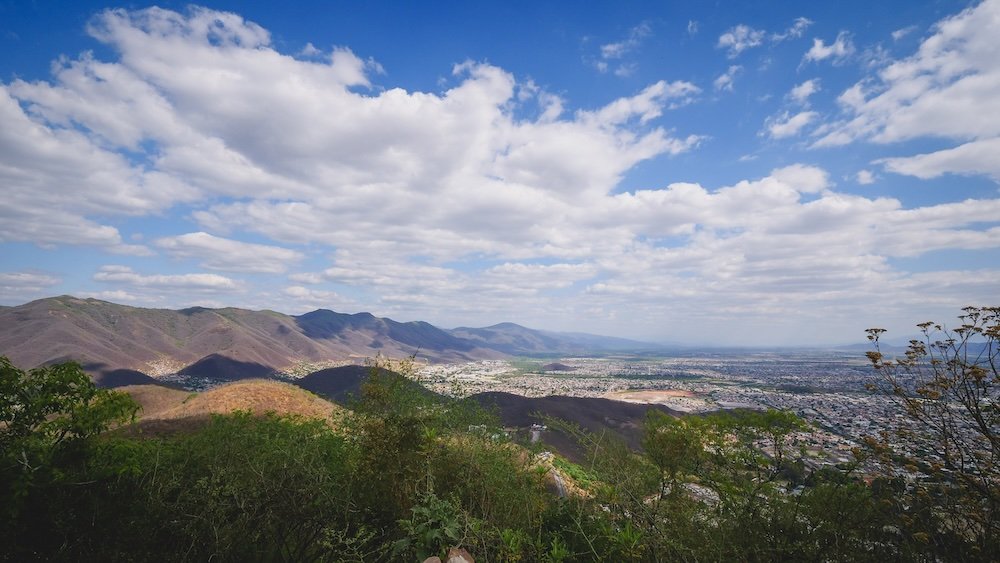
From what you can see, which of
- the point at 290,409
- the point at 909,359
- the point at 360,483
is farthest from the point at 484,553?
the point at 290,409

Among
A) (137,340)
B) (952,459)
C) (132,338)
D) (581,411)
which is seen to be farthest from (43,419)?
(132,338)

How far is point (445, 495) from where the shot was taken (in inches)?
247

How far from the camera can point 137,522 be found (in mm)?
6027

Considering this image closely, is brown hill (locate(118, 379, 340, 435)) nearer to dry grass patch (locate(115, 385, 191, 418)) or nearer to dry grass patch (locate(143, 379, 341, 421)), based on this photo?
dry grass patch (locate(143, 379, 341, 421))

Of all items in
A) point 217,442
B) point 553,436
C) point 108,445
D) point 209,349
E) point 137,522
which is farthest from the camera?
point 209,349

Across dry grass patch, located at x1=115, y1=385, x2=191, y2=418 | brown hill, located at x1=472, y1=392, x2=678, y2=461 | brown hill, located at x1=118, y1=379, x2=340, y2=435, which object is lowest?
brown hill, located at x1=472, y1=392, x2=678, y2=461

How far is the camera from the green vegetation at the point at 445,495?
516 centimetres

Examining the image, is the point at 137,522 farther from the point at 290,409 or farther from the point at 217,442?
the point at 290,409

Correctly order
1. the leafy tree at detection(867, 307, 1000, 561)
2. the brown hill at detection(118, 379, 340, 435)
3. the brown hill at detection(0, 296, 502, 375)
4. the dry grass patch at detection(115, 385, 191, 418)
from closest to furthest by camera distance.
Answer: the leafy tree at detection(867, 307, 1000, 561) → the brown hill at detection(118, 379, 340, 435) → the dry grass patch at detection(115, 385, 191, 418) → the brown hill at detection(0, 296, 502, 375)

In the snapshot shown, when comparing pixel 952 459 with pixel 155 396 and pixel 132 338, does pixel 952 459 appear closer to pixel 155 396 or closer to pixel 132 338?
pixel 155 396

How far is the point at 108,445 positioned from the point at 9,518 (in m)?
1.20

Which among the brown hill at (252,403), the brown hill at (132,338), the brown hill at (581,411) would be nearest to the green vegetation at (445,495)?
the brown hill at (252,403)

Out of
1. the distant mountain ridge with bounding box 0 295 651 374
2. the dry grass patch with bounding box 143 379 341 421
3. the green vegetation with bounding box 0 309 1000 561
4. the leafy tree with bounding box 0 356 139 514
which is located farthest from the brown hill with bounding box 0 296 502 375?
the green vegetation with bounding box 0 309 1000 561

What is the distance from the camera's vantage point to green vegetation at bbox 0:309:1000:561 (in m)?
5.16
